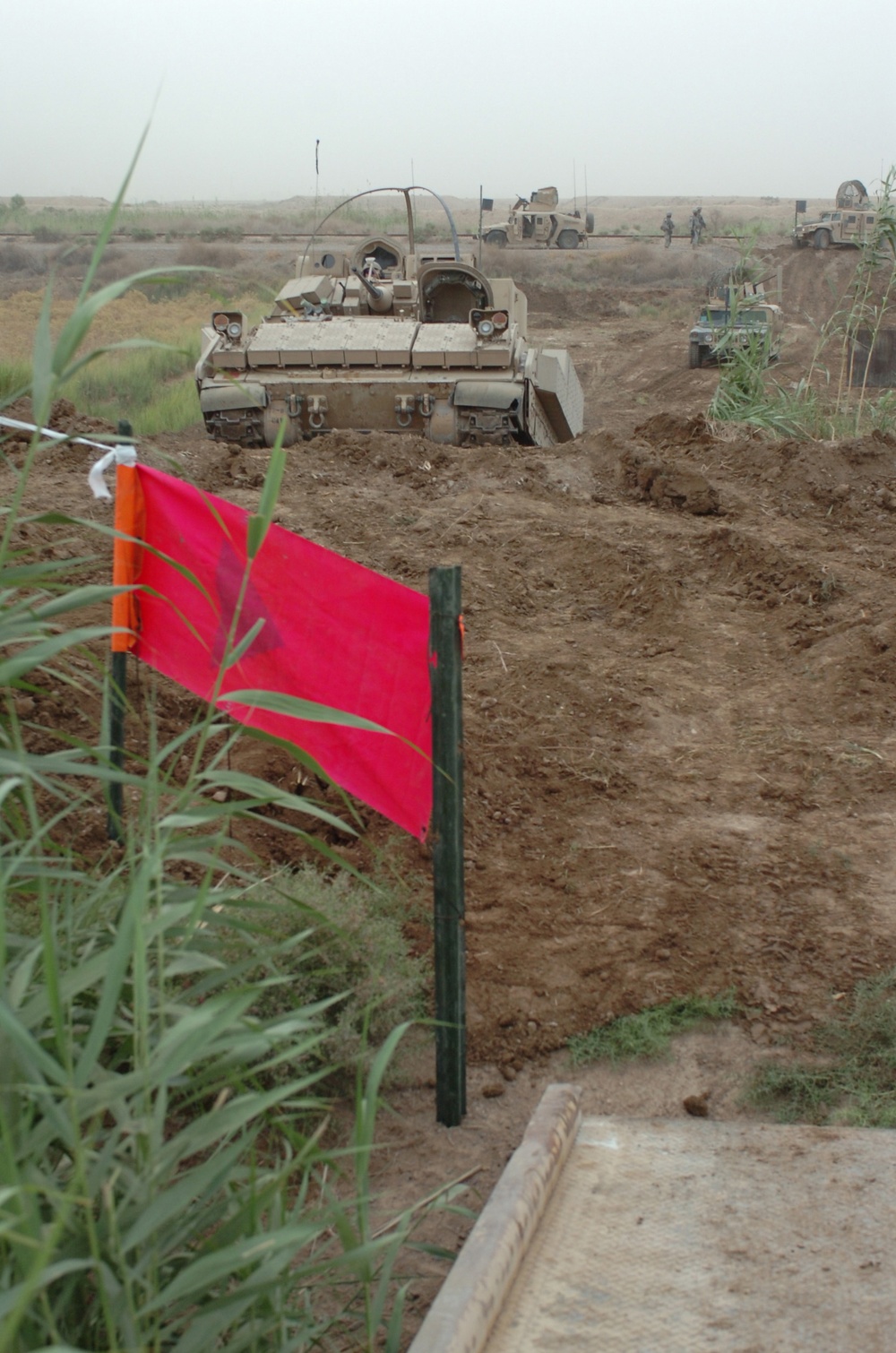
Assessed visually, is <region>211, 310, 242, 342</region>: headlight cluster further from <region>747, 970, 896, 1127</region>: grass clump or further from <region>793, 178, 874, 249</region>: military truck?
<region>793, 178, 874, 249</region>: military truck

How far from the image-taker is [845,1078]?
2.84 metres

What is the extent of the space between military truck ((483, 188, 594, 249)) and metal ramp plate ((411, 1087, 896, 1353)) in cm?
3782

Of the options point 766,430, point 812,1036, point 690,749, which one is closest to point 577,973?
point 812,1036

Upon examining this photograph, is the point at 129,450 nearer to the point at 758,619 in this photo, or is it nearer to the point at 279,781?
the point at 279,781

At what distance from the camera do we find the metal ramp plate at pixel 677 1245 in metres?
1.93

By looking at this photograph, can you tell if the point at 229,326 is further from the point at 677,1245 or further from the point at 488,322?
the point at 677,1245

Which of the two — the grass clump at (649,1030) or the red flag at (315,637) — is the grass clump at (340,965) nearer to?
the red flag at (315,637)

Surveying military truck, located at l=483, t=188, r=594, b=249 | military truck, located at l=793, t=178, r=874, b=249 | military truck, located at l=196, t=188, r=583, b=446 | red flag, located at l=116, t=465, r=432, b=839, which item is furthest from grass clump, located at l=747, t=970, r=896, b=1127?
military truck, located at l=483, t=188, r=594, b=249

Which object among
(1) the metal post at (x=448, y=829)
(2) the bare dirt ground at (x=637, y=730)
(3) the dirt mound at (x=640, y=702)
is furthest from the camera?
(3) the dirt mound at (x=640, y=702)

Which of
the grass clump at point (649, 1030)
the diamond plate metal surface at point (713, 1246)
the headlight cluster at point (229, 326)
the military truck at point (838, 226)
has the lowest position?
the grass clump at point (649, 1030)

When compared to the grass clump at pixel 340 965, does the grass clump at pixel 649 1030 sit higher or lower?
lower

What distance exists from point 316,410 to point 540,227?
3090cm

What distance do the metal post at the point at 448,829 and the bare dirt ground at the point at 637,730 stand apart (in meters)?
0.25

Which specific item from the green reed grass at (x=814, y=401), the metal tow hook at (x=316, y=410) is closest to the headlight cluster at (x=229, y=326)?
the metal tow hook at (x=316, y=410)
